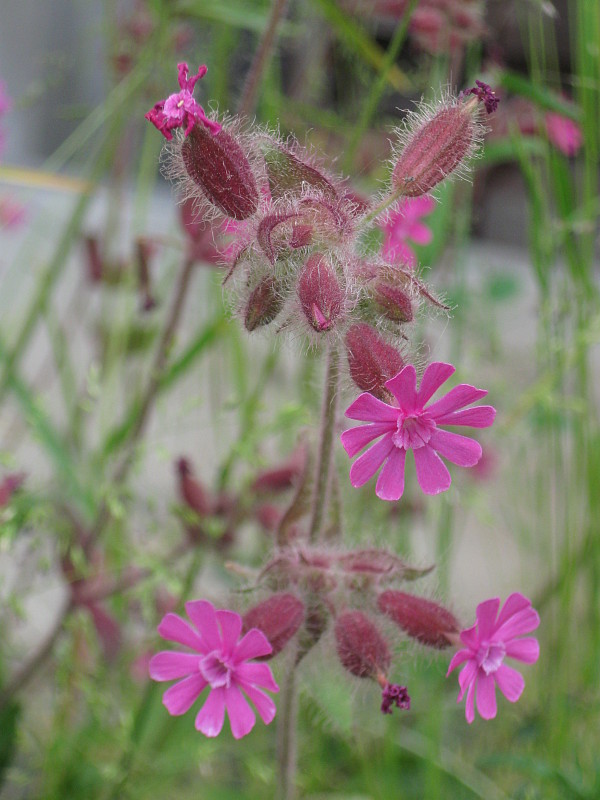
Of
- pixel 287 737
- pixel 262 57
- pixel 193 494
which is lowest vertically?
pixel 287 737

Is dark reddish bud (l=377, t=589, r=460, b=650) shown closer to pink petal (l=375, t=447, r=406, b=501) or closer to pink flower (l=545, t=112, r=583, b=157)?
pink petal (l=375, t=447, r=406, b=501)

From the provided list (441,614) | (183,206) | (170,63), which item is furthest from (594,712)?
(170,63)

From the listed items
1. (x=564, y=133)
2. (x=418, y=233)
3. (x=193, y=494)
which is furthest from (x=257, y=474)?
(x=564, y=133)

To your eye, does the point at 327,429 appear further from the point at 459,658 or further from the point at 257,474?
the point at 257,474

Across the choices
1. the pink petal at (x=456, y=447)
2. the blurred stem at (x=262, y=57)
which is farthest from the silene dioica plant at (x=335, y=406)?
the blurred stem at (x=262, y=57)

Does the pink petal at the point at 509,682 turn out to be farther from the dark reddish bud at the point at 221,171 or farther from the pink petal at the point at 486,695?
the dark reddish bud at the point at 221,171

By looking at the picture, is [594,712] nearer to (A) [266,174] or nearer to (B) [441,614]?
(B) [441,614]
